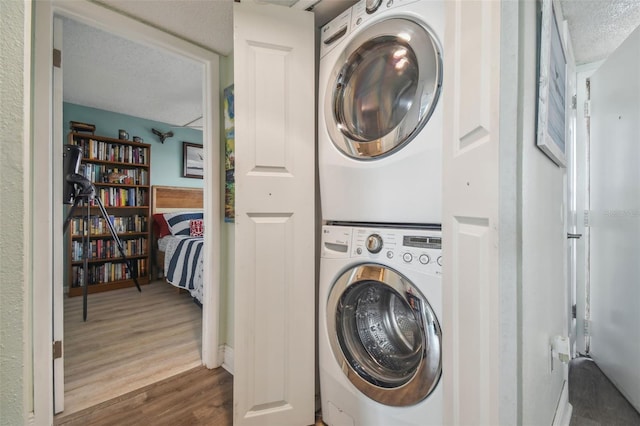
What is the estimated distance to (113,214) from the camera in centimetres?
353

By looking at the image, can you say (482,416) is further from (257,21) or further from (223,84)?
(223,84)

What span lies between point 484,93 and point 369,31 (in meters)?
0.66

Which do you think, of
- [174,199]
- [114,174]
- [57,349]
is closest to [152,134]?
[114,174]

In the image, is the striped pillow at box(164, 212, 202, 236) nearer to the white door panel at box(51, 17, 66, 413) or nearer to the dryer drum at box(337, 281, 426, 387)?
the white door panel at box(51, 17, 66, 413)

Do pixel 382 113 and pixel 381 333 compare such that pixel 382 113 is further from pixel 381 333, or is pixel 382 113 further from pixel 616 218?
pixel 616 218

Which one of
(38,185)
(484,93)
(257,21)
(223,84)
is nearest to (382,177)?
(484,93)

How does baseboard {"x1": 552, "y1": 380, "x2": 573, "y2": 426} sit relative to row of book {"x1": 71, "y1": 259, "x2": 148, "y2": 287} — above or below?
below

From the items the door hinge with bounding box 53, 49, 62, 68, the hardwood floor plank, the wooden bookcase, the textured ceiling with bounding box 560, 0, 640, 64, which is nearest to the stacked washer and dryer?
the hardwood floor plank

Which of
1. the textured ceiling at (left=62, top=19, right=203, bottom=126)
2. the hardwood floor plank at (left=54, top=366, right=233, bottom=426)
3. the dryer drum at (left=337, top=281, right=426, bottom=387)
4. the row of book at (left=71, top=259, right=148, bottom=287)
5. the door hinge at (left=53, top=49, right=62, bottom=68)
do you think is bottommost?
the hardwood floor plank at (left=54, top=366, right=233, bottom=426)

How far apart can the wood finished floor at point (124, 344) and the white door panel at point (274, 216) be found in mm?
866

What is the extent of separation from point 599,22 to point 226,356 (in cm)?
278

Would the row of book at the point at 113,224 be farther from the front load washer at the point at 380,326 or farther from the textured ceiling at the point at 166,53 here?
the front load washer at the point at 380,326

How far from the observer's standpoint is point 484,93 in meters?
0.53

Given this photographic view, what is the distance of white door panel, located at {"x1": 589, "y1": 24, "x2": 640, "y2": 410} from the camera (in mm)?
1299
